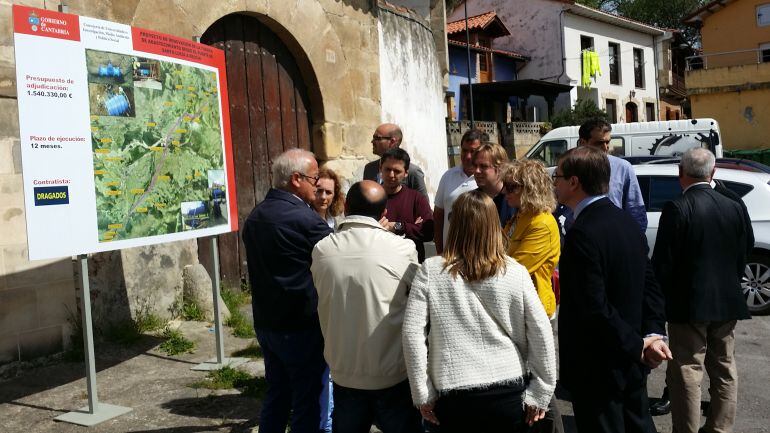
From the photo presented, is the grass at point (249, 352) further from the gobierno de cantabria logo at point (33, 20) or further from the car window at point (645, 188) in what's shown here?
the car window at point (645, 188)

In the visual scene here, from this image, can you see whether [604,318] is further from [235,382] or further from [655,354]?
[235,382]

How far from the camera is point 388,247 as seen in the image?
2822 mm

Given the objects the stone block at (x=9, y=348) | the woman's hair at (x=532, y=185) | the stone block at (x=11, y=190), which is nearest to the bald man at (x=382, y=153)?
the woman's hair at (x=532, y=185)

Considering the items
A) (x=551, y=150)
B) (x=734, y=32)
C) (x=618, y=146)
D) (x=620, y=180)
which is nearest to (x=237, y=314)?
(x=620, y=180)

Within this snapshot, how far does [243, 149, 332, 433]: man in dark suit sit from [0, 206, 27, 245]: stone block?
2408 millimetres

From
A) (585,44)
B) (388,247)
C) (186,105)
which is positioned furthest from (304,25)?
(585,44)

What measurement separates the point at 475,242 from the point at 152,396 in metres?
2.90

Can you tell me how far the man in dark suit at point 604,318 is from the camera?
2.85 m

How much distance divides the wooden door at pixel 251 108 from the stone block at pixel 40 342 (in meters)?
1.71

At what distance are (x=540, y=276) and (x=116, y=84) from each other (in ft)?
9.44

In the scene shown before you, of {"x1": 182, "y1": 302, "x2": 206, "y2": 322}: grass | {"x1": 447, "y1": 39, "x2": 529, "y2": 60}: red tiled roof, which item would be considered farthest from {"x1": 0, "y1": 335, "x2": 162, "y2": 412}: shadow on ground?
{"x1": 447, "y1": 39, "x2": 529, "y2": 60}: red tiled roof

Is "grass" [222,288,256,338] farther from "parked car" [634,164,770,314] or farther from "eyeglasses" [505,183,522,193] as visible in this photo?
"parked car" [634,164,770,314]

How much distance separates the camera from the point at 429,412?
8.74ft

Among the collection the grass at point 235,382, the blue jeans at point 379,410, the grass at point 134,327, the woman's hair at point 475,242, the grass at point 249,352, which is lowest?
the grass at point 235,382
